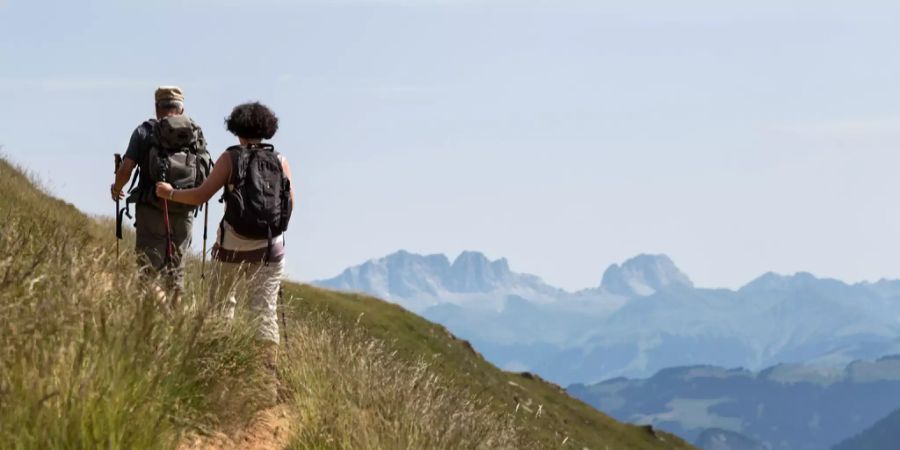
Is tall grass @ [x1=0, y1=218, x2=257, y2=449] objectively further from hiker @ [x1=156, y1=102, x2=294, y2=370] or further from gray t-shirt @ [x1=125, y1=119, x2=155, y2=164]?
gray t-shirt @ [x1=125, y1=119, x2=155, y2=164]

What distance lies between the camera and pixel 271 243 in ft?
28.0

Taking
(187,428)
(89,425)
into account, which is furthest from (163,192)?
(89,425)

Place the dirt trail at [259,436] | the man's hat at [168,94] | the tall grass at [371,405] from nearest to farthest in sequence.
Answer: the dirt trail at [259,436] → the tall grass at [371,405] → the man's hat at [168,94]

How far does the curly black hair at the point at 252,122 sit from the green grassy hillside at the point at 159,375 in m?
1.34

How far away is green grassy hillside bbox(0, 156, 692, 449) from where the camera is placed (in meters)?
5.23

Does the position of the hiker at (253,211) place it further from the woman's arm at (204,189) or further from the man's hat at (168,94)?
the man's hat at (168,94)

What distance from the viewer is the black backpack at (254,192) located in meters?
8.34

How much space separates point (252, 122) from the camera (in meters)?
8.46

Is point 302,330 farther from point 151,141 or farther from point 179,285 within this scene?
point 151,141

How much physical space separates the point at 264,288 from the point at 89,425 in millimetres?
3561

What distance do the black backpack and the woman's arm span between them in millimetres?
54

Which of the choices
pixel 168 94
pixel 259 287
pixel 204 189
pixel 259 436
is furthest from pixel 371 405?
pixel 168 94

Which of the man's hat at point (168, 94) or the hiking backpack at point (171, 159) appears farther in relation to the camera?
the man's hat at point (168, 94)

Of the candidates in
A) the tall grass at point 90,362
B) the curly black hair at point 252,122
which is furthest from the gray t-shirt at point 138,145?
the tall grass at point 90,362
